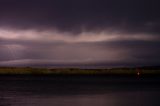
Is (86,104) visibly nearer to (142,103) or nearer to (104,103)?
(104,103)

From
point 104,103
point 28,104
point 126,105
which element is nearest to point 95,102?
point 104,103

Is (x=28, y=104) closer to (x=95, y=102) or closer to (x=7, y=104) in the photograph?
(x=7, y=104)

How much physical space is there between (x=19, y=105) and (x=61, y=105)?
638cm

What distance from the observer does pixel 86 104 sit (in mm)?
66062

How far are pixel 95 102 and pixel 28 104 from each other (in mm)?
11066

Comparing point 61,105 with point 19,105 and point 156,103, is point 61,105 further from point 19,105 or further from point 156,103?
point 156,103

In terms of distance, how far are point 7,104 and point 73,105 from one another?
9.89 metres

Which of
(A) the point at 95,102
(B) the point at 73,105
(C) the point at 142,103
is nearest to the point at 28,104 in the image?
(B) the point at 73,105

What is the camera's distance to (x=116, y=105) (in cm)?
6556

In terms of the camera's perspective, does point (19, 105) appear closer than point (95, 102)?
Yes

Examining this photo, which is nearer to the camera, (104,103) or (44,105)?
(44,105)

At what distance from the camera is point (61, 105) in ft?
213

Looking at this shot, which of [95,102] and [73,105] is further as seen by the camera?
[95,102]

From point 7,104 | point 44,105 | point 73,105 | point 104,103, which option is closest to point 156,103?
point 104,103
